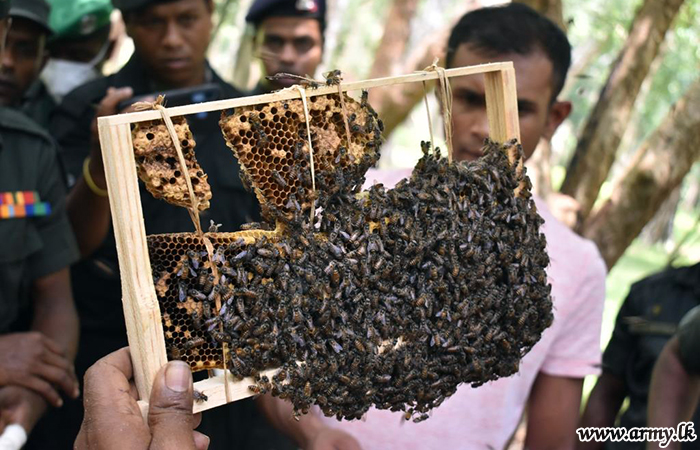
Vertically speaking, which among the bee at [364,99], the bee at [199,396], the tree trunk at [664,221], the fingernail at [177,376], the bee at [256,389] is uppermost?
the bee at [364,99]

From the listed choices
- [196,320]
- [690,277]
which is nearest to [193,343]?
[196,320]

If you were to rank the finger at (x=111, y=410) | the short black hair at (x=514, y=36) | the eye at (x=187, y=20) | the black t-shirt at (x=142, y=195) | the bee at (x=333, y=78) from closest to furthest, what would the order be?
the finger at (x=111, y=410) < the bee at (x=333, y=78) < the short black hair at (x=514, y=36) < the black t-shirt at (x=142, y=195) < the eye at (x=187, y=20)

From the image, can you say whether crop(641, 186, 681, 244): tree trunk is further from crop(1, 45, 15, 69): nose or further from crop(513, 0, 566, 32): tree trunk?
crop(1, 45, 15, 69): nose

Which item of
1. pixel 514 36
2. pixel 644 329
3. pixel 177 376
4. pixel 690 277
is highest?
pixel 514 36

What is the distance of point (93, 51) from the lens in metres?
5.09

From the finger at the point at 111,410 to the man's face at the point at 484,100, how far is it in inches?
69.7

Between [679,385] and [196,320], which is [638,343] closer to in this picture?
[679,385]

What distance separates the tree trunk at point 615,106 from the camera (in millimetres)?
4984

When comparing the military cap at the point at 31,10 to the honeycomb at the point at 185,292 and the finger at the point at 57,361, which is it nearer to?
the finger at the point at 57,361

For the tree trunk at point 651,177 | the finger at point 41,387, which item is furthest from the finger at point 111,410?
the tree trunk at point 651,177

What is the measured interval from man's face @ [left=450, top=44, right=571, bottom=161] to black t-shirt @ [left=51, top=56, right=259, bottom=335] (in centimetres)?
134

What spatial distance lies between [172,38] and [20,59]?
1.00m

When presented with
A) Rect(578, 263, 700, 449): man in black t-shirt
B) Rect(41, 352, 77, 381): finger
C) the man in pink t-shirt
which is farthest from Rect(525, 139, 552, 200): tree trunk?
Rect(41, 352, 77, 381): finger

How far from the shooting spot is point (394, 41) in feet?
24.9
